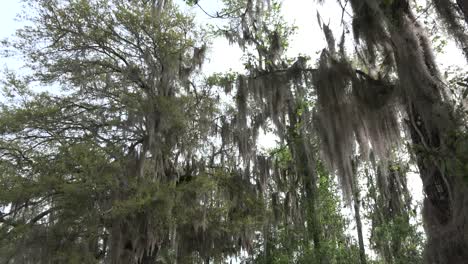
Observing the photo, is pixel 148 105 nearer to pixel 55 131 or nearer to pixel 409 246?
pixel 55 131

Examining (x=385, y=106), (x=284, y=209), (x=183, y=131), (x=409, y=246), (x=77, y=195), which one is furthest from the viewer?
(x=284, y=209)

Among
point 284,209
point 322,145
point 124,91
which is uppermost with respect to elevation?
point 124,91

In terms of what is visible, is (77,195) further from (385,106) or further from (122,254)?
(385,106)

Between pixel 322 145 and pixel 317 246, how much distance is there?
19.6 ft

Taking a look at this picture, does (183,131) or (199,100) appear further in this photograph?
(199,100)

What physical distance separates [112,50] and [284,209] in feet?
22.3

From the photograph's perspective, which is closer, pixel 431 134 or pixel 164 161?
pixel 431 134

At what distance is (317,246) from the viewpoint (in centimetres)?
1095

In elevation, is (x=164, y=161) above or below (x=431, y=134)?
above

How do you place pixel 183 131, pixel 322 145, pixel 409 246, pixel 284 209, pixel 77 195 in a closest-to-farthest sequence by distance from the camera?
1. pixel 322 145
2. pixel 77 195
3. pixel 409 246
4. pixel 183 131
5. pixel 284 209

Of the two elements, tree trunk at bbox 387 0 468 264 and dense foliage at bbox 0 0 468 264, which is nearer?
tree trunk at bbox 387 0 468 264

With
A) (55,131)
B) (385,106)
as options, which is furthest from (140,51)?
(385,106)

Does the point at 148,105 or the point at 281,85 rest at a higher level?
the point at 148,105

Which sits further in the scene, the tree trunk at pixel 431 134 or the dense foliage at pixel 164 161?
the dense foliage at pixel 164 161
